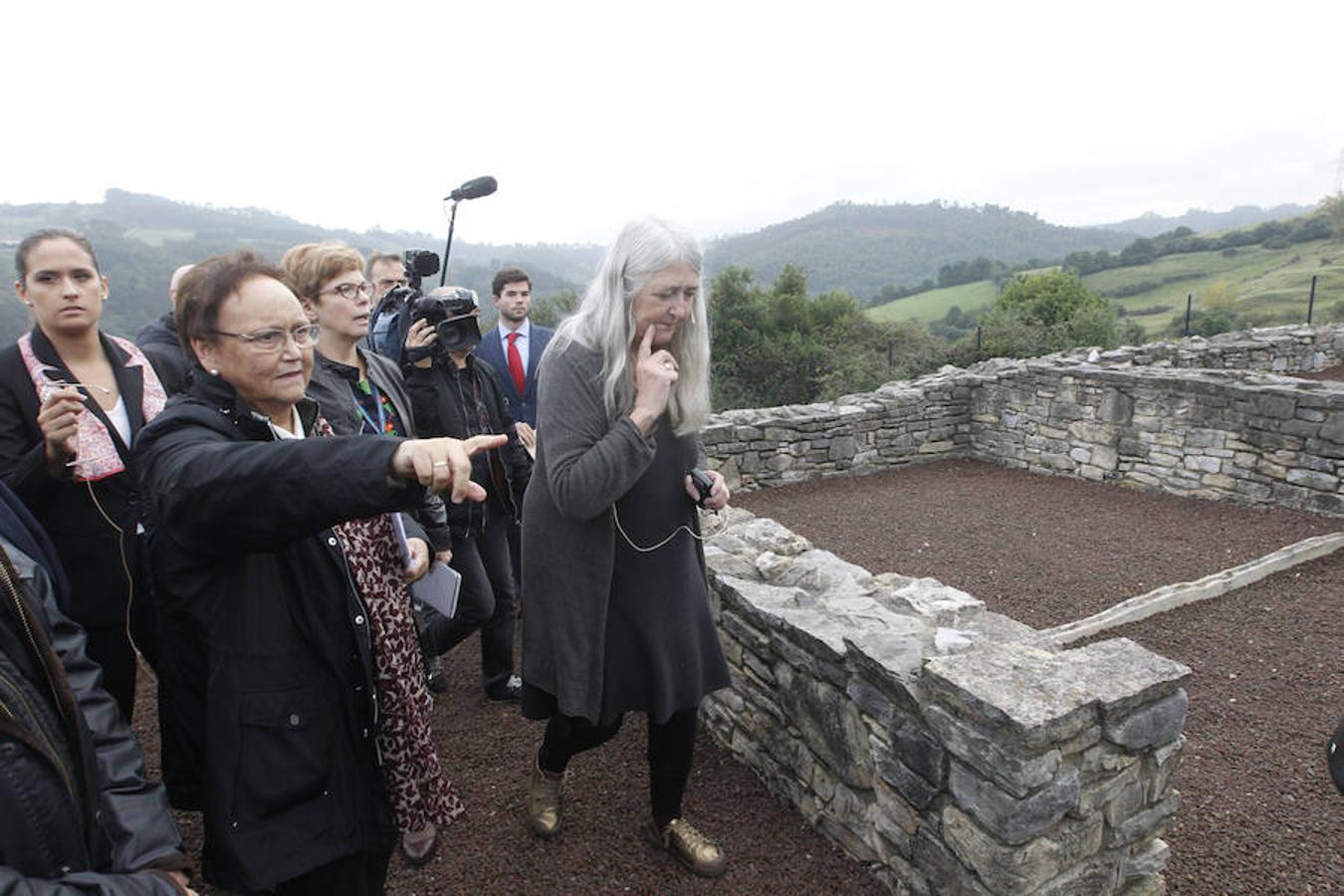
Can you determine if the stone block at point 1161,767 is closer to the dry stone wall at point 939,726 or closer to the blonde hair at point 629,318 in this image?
the dry stone wall at point 939,726

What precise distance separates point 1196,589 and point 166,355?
Result: 6069 millimetres

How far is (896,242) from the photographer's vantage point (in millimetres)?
85188

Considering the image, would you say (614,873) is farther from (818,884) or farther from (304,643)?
(304,643)

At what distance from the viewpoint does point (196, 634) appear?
1.47 metres

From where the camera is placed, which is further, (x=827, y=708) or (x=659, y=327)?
(x=827, y=708)

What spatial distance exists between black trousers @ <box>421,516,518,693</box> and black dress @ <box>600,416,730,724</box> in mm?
787

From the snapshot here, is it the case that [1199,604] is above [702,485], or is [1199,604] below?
below

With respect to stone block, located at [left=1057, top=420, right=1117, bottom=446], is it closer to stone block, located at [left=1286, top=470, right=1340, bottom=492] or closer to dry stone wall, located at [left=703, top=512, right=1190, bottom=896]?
stone block, located at [left=1286, top=470, right=1340, bottom=492]

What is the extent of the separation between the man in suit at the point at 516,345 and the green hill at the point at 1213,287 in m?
26.8

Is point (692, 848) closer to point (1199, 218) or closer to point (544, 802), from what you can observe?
point (544, 802)

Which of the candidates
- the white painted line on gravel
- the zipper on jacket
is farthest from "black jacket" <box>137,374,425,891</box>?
the white painted line on gravel

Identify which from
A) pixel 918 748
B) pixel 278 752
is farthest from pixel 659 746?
pixel 278 752

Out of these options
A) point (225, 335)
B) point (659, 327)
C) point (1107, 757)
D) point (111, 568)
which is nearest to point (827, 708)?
point (1107, 757)

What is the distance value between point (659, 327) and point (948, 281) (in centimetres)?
5789
